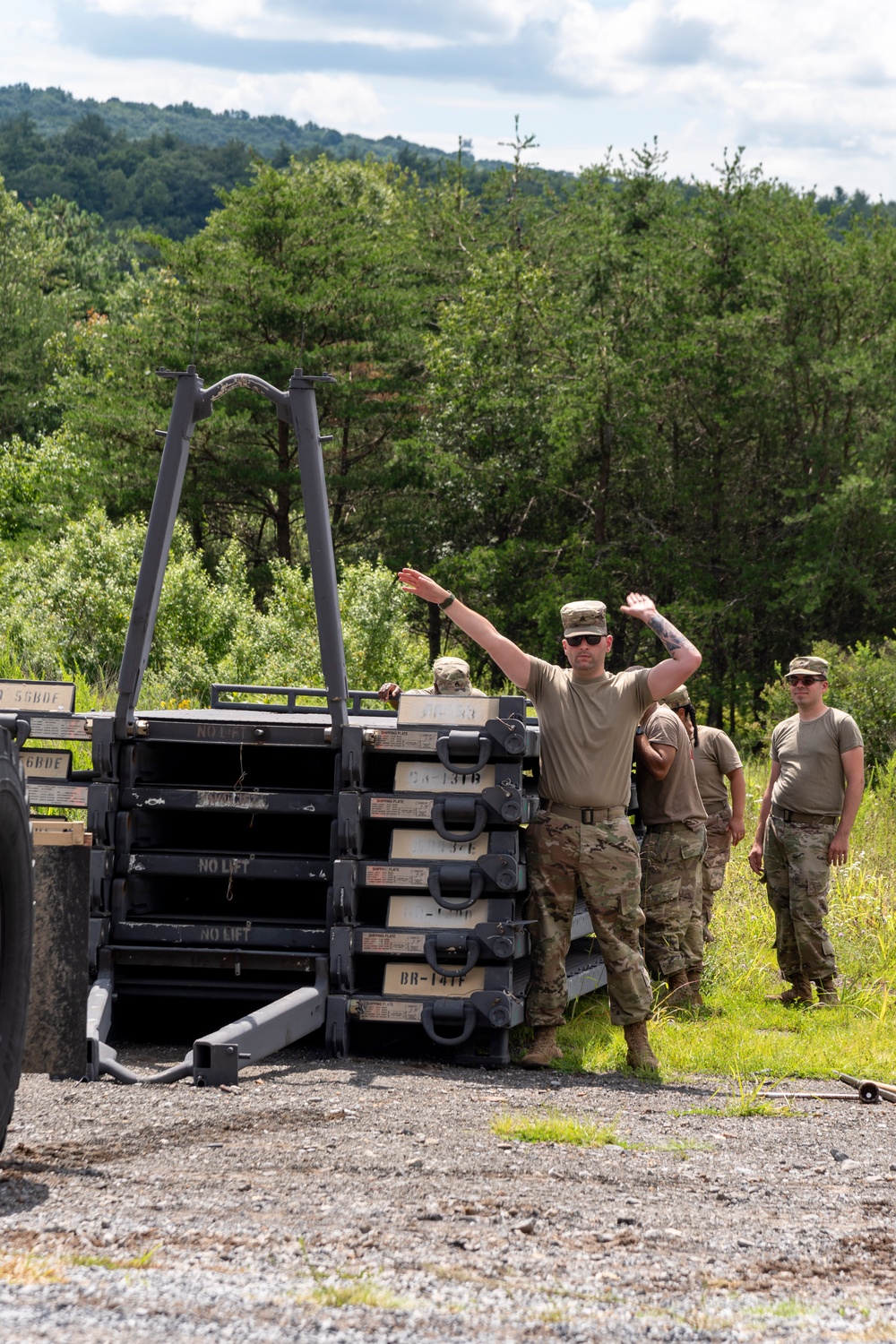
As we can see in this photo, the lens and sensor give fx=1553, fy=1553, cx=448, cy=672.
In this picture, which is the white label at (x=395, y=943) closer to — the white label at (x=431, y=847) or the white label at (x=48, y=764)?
the white label at (x=431, y=847)

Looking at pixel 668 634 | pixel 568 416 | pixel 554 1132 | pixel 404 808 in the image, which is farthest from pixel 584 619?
pixel 568 416

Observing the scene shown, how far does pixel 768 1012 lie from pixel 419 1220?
17.9 ft

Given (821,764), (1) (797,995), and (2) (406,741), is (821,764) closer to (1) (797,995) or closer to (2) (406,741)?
(1) (797,995)

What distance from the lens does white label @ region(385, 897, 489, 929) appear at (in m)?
7.38

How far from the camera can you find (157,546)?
7531mm

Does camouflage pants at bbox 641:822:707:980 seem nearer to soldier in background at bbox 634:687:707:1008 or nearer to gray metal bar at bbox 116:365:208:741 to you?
soldier in background at bbox 634:687:707:1008

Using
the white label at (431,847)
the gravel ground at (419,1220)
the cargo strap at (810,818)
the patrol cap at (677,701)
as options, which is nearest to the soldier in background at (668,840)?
the patrol cap at (677,701)

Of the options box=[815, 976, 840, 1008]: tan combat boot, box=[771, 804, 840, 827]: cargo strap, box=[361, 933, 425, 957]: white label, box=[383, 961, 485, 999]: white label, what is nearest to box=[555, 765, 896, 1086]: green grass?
box=[815, 976, 840, 1008]: tan combat boot

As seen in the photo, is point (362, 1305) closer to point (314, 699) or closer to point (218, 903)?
point (218, 903)

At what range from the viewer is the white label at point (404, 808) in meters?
7.43

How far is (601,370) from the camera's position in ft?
108

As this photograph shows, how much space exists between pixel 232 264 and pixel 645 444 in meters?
10.8

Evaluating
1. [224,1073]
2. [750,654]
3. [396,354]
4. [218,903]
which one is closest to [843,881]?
[218,903]

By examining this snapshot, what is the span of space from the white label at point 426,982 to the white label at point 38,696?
208 cm
